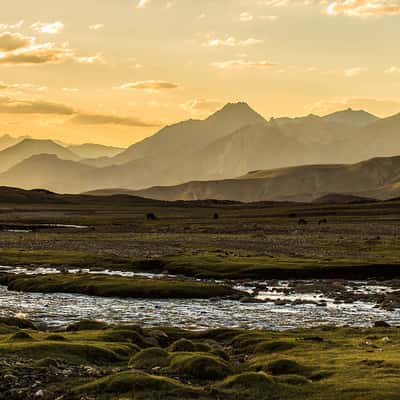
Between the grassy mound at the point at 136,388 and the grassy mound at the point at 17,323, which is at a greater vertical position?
the grassy mound at the point at 136,388

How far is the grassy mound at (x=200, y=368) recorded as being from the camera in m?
24.8

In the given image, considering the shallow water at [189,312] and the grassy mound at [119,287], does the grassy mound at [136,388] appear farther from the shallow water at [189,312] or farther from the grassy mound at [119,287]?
the grassy mound at [119,287]

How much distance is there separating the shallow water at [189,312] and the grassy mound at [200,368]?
13853 mm

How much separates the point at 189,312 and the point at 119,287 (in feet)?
36.6

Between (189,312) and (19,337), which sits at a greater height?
(19,337)

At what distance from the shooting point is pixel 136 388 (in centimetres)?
2214

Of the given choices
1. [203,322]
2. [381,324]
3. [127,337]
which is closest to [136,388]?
[127,337]

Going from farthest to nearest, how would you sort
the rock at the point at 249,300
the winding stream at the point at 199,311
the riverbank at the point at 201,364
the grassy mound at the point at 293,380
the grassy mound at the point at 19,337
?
the rock at the point at 249,300 < the winding stream at the point at 199,311 < the grassy mound at the point at 19,337 < the grassy mound at the point at 293,380 < the riverbank at the point at 201,364

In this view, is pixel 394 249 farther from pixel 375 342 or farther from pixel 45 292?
Result: pixel 375 342

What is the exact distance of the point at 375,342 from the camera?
32.1 meters

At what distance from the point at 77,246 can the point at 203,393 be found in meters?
79.6

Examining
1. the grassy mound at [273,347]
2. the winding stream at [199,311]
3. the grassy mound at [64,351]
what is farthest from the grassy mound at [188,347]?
the winding stream at [199,311]

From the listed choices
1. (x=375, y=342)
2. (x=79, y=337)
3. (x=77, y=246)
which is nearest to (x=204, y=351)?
(x=79, y=337)

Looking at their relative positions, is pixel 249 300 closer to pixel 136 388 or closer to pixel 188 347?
pixel 188 347
